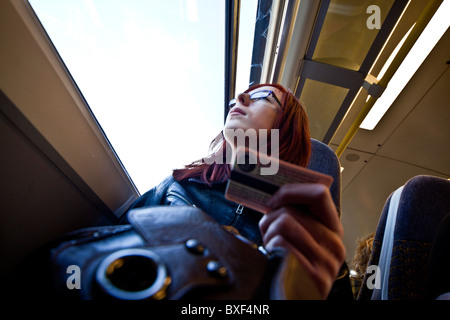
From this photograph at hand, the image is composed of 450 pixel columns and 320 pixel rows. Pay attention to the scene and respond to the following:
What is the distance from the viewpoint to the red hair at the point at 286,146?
39.8 inches

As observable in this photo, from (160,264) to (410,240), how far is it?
0.97m

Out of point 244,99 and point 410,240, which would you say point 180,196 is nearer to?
point 244,99

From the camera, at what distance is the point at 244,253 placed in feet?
1.33

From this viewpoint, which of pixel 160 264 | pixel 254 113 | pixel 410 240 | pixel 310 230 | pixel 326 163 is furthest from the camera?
pixel 326 163

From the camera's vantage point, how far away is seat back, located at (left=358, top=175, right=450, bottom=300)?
732 millimetres

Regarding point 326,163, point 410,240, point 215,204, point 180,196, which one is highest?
point 180,196

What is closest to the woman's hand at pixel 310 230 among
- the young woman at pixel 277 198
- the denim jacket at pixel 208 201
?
the young woman at pixel 277 198

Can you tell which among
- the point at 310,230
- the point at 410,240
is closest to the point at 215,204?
the point at 310,230

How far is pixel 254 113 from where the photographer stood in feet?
3.20

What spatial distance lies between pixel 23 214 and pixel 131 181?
57 cm

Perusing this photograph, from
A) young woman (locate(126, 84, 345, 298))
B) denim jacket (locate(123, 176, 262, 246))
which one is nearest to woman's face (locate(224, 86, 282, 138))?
young woman (locate(126, 84, 345, 298))

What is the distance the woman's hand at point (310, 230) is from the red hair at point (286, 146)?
20.8 inches

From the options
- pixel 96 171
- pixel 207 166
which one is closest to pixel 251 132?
pixel 207 166

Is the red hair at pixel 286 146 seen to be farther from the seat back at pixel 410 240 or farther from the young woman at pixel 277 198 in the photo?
the seat back at pixel 410 240
